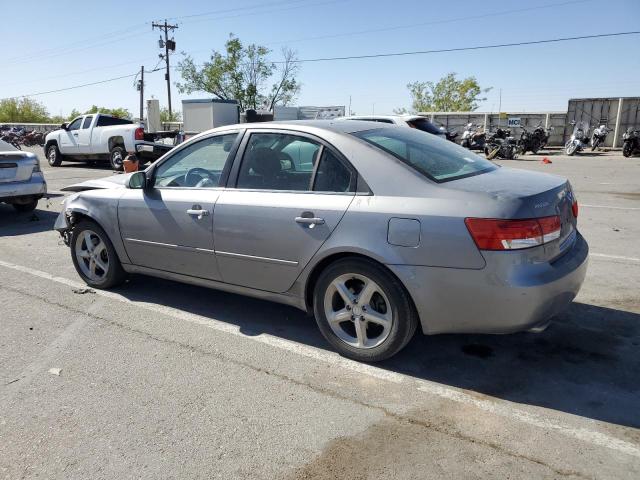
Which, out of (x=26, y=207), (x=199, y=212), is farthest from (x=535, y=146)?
(x=199, y=212)

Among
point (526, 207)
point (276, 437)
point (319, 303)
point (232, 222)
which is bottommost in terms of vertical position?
point (276, 437)

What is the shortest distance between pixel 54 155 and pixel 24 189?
11.9 m

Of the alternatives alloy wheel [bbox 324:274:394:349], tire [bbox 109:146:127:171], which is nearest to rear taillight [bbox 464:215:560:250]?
alloy wheel [bbox 324:274:394:349]

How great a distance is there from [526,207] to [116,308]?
11.8ft

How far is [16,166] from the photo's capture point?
8867mm

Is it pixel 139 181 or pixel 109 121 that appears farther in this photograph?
pixel 109 121

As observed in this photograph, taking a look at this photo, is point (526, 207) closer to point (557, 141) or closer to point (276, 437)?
point (276, 437)

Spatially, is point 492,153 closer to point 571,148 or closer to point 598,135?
point 571,148

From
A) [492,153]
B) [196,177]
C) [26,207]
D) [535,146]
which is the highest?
[535,146]

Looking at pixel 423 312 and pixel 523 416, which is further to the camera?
pixel 423 312

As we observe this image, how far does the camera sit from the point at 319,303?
12.0 feet

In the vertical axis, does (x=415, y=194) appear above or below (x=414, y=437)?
above

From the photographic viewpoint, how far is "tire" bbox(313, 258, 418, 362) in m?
3.29

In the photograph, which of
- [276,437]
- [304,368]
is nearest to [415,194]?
[304,368]
